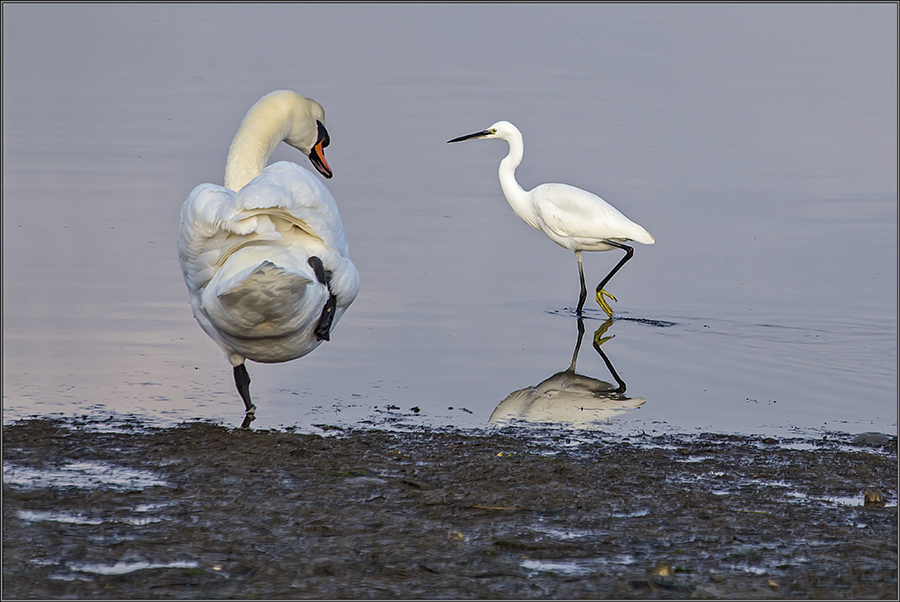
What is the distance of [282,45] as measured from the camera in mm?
22266

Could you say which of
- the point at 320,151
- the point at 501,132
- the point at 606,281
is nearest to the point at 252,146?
the point at 320,151

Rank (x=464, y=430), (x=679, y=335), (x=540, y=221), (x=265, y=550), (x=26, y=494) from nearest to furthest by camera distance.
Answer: (x=265, y=550), (x=26, y=494), (x=464, y=430), (x=679, y=335), (x=540, y=221)

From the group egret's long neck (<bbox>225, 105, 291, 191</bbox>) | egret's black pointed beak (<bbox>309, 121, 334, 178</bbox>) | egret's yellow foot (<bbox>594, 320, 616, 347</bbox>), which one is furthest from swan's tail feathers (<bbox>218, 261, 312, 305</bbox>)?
egret's yellow foot (<bbox>594, 320, 616, 347</bbox>)

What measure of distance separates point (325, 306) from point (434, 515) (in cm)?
170

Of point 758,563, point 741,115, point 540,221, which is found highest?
point 741,115

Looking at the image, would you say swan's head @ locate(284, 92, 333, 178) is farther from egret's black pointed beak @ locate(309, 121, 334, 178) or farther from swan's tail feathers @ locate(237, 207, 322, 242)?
swan's tail feathers @ locate(237, 207, 322, 242)

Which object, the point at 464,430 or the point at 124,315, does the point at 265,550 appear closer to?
the point at 464,430

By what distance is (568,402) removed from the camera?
21.9 ft

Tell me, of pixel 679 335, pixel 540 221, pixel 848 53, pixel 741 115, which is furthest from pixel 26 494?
pixel 848 53

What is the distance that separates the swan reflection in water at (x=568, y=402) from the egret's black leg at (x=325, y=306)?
39.3 inches

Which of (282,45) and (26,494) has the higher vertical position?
(282,45)

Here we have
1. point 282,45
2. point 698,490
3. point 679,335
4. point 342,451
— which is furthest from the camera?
point 282,45

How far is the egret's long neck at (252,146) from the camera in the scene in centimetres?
646

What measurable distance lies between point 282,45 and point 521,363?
52.4ft
